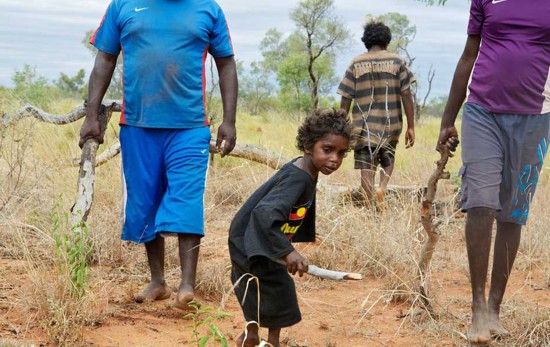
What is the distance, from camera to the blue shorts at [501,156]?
4.13m

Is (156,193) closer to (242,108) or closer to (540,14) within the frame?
(540,14)

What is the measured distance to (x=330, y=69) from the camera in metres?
28.2

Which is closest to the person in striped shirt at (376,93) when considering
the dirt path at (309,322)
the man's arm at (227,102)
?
the dirt path at (309,322)

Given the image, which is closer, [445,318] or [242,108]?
[445,318]

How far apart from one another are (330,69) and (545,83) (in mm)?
24186

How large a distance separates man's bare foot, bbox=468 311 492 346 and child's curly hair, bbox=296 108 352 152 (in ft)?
3.52

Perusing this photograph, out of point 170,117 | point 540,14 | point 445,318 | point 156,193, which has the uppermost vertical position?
point 540,14

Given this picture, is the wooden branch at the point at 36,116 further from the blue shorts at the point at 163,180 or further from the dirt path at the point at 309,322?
the blue shorts at the point at 163,180

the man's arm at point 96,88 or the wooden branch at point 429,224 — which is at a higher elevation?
the man's arm at point 96,88

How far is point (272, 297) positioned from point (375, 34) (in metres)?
4.25

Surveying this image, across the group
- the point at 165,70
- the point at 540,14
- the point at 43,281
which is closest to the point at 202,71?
the point at 165,70

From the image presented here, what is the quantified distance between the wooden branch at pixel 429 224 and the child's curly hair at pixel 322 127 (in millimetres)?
733

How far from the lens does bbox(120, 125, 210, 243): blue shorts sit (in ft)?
15.4

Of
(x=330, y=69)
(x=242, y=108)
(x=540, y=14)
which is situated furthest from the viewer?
(x=242, y=108)
